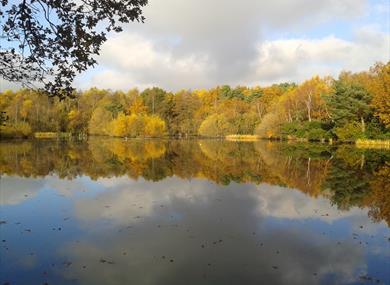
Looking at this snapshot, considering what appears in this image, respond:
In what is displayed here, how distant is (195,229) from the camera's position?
1064 centimetres

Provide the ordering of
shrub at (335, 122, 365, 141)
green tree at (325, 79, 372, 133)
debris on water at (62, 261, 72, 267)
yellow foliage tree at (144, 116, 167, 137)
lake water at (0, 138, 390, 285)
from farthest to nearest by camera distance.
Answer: yellow foliage tree at (144, 116, 167, 137) → shrub at (335, 122, 365, 141) → green tree at (325, 79, 372, 133) → debris on water at (62, 261, 72, 267) → lake water at (0, 138, 390, 285)

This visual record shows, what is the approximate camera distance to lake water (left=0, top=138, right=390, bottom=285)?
7.53m

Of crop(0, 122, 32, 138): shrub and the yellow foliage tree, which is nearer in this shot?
crop(0, 122, 32, 138): shrub

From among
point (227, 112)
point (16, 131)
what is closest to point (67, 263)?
point (16, 131)

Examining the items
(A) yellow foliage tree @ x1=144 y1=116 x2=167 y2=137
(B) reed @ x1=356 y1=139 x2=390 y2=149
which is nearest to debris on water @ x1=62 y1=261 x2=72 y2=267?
(B) reed @ x1=356 y1=139 x2=390 y2=149

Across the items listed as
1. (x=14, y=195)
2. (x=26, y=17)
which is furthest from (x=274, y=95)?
(x=26, y=17)

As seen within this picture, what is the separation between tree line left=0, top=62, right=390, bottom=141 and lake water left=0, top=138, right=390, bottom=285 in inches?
1104

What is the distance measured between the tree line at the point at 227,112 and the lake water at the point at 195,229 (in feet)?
92.0

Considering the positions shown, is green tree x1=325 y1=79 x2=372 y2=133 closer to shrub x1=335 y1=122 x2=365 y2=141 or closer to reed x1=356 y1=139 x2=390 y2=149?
shrub x1=335 y1=122 x2=365 y2=141

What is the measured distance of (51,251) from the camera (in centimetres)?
872

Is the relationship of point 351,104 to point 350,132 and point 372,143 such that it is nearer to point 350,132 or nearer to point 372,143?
point 350,132

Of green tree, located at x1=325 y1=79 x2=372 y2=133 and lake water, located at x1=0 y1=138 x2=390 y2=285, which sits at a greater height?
green tree, located at x1=325 y1=79 x2=372 y2=133

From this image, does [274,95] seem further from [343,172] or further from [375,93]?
[343,172]

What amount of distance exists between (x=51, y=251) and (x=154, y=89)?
92923 millimetres
